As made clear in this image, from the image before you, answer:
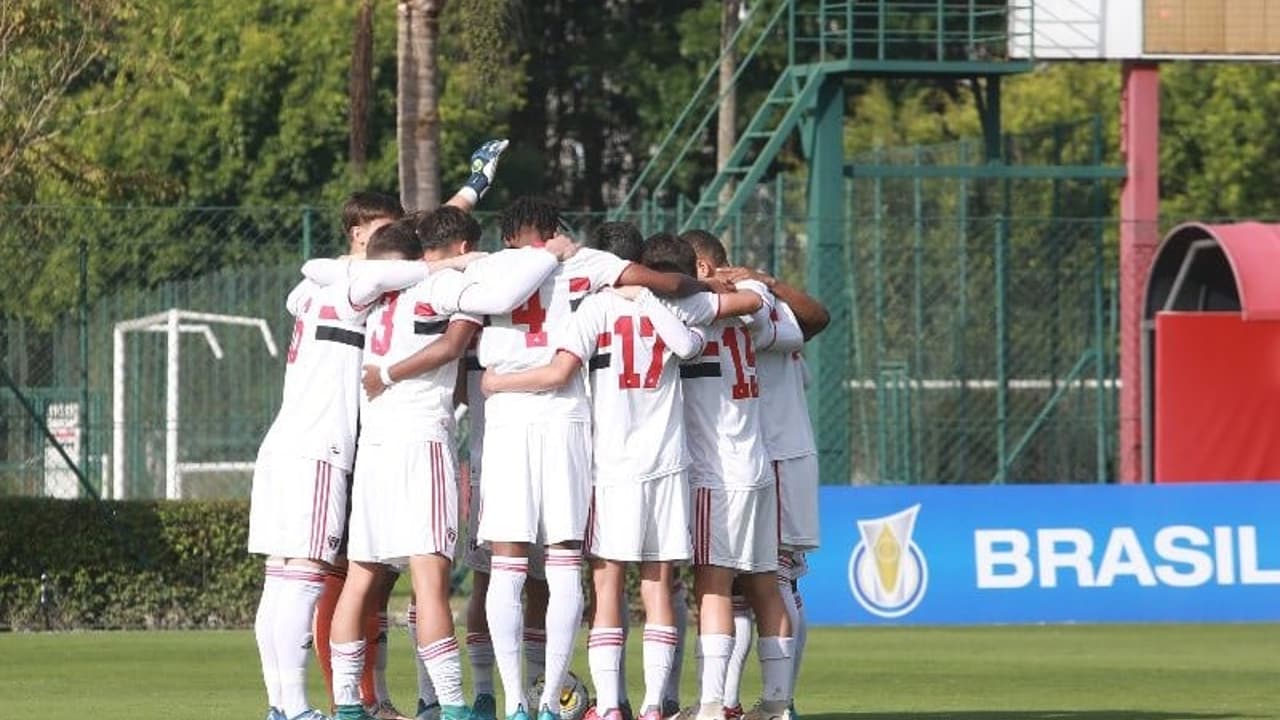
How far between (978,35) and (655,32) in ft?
72.3

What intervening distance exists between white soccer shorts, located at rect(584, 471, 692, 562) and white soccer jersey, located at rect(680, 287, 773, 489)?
0.92 ft

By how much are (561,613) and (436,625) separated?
0.53 metres

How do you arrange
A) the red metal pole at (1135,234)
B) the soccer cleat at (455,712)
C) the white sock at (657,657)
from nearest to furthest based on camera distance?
the soccer cleat at (455,712) < the white sock at (657,657) < the red metal pole at (1135,234)

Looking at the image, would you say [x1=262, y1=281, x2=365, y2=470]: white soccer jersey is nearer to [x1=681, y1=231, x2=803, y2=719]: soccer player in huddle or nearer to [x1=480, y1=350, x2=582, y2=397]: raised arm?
[x1=480, y1=350, x2=582, y2=397]: raised arm

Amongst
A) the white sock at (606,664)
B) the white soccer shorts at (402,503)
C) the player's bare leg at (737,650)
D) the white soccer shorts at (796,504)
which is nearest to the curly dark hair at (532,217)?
the white soccer shorts at (402,503)

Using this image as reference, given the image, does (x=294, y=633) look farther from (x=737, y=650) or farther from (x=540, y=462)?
(x=737, y=650)

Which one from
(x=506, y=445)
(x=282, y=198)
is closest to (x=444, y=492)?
(x=506, y=445)

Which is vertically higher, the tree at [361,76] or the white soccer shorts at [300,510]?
the tree at [361,76]

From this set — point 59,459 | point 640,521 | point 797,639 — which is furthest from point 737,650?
point 59,459

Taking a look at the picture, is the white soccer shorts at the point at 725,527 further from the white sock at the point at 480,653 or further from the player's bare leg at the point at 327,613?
the player's bare leg at the point at 327,613

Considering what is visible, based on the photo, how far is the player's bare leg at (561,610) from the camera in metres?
11.4

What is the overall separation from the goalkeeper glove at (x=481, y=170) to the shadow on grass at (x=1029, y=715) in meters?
2.92

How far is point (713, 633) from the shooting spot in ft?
38.5

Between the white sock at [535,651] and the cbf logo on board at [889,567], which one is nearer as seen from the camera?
the white sock at [535,651]
